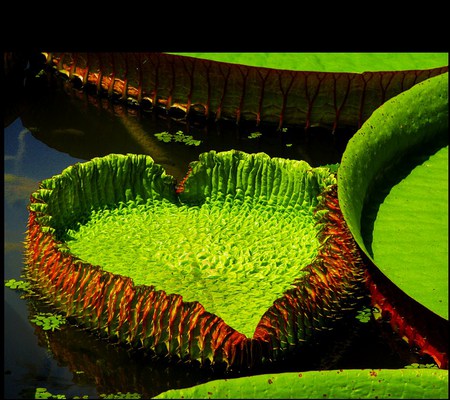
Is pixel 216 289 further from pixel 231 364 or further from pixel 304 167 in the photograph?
pixel 304 167

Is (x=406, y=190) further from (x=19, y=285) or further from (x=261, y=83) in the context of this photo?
(x=19, y=285)

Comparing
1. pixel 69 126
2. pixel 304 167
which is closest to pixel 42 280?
pixel 304 167

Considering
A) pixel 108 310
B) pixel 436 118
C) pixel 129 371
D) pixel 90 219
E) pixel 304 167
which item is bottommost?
pixel 129 371

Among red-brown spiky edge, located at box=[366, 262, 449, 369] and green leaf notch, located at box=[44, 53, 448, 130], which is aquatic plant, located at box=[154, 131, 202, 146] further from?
red-brown spiky edge, located at box=[366, 262, 449, 369]

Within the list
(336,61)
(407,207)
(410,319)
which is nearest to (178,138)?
(336,61)

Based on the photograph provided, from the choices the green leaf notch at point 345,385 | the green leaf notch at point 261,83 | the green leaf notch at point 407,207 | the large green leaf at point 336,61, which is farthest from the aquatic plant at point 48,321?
the large green leaf at point 336,61

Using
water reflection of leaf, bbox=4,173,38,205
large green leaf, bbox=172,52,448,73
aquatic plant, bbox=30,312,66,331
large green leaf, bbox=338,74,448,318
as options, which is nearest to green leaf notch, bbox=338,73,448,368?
large green leaf, bbox=338,74,448,318

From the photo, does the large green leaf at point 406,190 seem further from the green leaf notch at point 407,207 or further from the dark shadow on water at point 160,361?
the dark shadow on water at point 160,361
